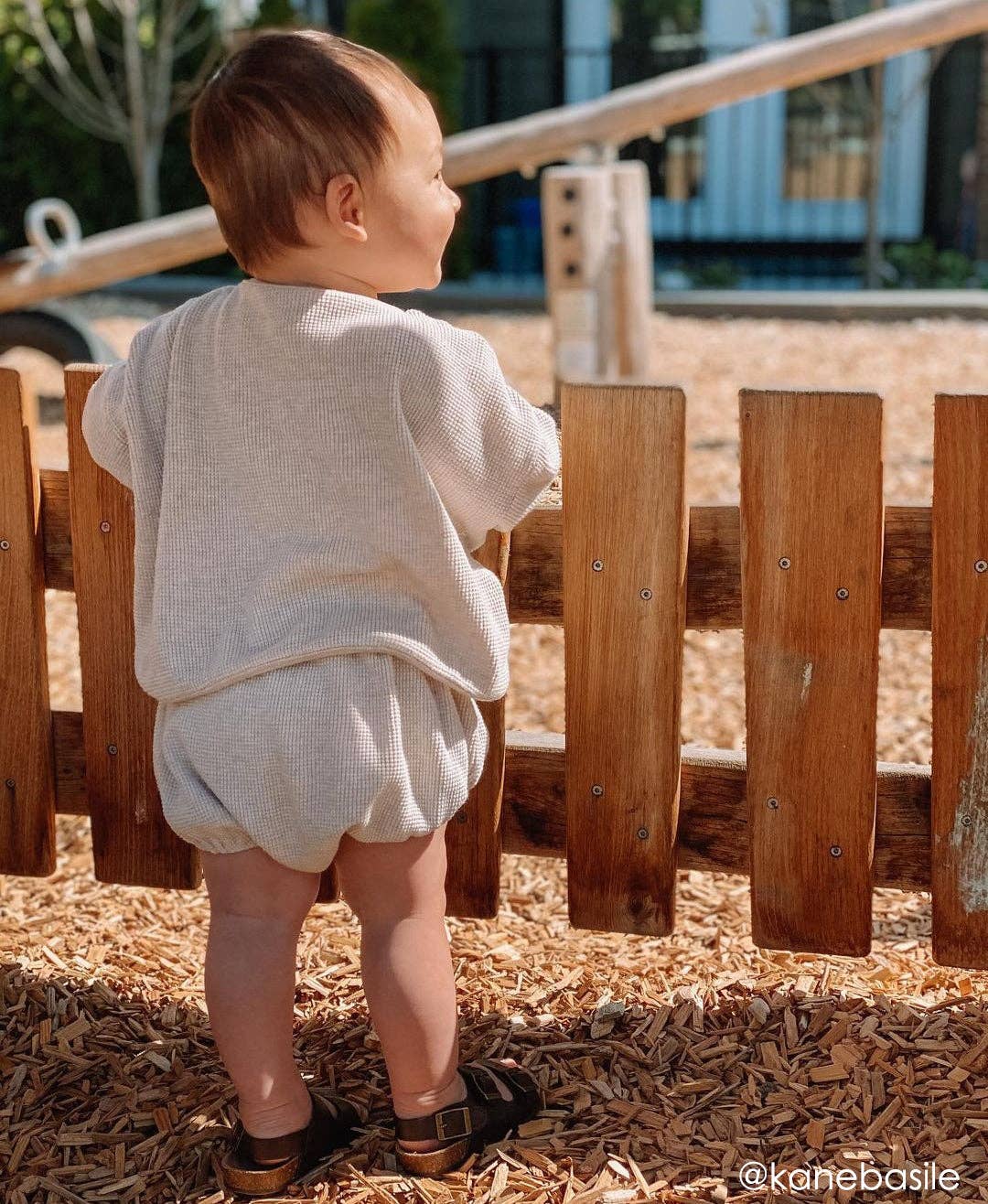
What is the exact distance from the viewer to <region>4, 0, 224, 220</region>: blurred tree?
10.9 m

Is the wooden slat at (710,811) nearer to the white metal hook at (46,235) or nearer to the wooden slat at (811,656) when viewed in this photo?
the wooden slat at (811,656)

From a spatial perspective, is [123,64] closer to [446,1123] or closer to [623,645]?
[623,645]

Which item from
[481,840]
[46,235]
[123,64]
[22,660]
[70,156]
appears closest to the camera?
[481,840]

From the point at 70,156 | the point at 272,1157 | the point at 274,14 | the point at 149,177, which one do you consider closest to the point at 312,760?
Answer: the point at 272,1157

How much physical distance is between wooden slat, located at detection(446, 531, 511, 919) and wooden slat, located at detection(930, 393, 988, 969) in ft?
2.17

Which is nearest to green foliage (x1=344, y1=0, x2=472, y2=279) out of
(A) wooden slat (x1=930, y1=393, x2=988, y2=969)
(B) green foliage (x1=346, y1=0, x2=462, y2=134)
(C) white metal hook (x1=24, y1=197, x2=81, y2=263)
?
(B) green foliage (x1=346, y1=0, x2=462, y2=134)

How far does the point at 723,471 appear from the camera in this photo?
586 cm

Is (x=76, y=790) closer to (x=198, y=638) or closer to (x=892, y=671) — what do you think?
(x=198, y=638)

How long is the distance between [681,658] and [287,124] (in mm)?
1004

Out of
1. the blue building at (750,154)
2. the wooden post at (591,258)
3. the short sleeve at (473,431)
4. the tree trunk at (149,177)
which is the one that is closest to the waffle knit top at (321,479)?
the short sleeve at (473,431)

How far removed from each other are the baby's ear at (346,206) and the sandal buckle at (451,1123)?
1142mm

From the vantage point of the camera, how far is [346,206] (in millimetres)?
1733

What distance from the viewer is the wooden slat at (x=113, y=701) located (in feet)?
7.91

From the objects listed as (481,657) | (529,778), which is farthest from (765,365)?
(481,657)
